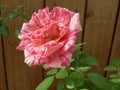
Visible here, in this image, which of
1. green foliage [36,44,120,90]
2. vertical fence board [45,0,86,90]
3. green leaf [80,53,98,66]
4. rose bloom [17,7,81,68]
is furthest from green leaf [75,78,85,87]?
vertical fence board [45,0,86,90]

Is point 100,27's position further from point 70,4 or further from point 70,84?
point 70,84

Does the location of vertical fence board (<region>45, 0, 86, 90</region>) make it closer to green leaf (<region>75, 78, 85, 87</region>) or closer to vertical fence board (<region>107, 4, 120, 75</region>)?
vertical fence board (<region>107, 4, 120, 75</region>)

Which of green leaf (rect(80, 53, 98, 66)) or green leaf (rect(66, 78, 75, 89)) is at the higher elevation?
green leaf (rect(80, 53, 98, 66))

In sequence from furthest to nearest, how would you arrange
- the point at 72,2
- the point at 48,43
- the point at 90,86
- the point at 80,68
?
the point at 72,2 → the point at 90,86 → the point at 80,68 → the point at 48,43

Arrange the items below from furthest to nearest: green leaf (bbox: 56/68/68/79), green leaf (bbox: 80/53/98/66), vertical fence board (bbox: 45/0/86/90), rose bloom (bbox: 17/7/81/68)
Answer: vertical fence board (bbox: 45/0/86/90) → green leaf (bbox: 80/53/98/66) → green leaf (bbox: 56/68/68/79) → rose bloom (bbox: 17/7/81/68)

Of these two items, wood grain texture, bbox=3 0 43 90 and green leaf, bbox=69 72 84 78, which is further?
wood grain texture, bbox=3 0 43 90

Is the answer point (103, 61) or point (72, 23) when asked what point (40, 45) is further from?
point (103, 61)

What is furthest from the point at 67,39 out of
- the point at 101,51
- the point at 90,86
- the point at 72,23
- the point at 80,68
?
the point at 101,51
